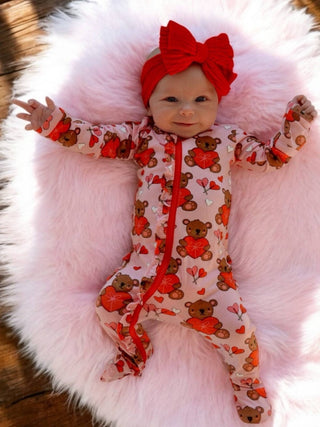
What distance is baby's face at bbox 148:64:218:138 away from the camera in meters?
1.05

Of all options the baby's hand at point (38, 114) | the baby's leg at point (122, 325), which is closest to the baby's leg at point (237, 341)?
the baby's leg at point (122, 325)

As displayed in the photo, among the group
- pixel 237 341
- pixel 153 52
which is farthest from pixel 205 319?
pixel 153 52

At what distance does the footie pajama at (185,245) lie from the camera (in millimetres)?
1065

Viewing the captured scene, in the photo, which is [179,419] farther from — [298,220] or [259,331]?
[298,220]

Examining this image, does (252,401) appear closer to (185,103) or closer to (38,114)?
(185,103)

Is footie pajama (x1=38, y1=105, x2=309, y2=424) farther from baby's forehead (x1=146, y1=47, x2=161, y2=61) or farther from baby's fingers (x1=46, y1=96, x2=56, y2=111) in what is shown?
baby's forehead (x1=146, y1=47, x2=161, y2=61)

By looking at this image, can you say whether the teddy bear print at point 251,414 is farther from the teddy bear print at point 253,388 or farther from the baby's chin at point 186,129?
the baby's chin at point 186,129

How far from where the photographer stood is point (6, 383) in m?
1.20

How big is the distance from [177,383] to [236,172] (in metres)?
0.52

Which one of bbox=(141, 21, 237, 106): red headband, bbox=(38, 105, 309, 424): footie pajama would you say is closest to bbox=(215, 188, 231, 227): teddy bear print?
bbox=(38, 105, 309, 424): footie pajama

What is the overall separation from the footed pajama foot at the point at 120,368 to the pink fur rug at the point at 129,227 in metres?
0.02

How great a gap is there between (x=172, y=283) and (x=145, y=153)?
310 millimetres

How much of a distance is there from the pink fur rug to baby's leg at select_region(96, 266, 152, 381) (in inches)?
1.2

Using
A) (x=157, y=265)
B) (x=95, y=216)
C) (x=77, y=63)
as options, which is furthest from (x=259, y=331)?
(x=77, y=63)
